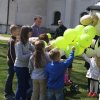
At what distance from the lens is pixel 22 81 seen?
29.2 ft

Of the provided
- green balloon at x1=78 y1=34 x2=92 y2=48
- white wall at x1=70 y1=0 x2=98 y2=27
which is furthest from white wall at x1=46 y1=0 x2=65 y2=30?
green balloon at x1=78 y1=34 x2=92 y2=48

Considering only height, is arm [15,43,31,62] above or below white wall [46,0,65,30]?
below

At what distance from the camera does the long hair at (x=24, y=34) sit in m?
8.46

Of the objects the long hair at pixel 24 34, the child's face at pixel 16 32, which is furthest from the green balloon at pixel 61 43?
the child's face at pixel 16 32

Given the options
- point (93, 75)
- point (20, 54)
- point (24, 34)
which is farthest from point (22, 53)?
point (93, 75)

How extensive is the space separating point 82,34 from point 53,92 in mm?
1325

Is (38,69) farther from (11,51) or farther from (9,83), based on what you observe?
(9,83)

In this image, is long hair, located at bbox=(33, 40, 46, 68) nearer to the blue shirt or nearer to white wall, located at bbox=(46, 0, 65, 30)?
the blue shirt

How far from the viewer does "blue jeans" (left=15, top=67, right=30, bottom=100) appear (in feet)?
28.8

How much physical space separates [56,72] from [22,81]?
1.09m

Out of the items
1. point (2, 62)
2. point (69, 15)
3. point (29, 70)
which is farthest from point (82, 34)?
point (69, 15)

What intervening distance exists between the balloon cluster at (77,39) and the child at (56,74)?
0.59 ft

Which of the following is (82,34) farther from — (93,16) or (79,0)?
(79,0)

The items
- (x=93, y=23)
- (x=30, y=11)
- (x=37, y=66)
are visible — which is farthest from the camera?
(x=30, y=11)
